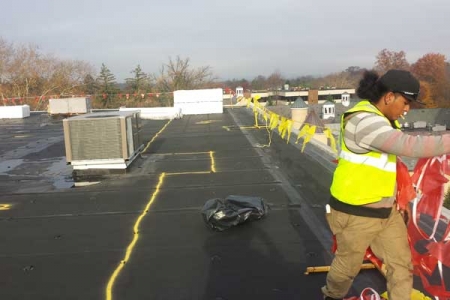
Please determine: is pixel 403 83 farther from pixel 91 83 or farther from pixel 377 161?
pixel 91 83

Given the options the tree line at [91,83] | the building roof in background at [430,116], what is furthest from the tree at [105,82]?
the building roof in background at [430,116]

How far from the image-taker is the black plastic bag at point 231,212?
4926mm

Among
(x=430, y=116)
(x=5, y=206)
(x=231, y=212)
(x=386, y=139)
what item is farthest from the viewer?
(x=430, y=116)

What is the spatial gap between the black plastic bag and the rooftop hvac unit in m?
3.83

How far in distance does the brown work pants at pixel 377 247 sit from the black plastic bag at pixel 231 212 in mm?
2163

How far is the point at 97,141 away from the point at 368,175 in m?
6.65

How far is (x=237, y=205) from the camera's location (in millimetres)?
5160

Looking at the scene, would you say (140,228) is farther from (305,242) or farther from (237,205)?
(305,242)

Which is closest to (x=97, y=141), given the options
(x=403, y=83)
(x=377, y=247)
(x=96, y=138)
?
(x=96, y=138)

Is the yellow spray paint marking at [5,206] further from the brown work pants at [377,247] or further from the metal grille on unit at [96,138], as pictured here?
the brown work pants at [377,247]

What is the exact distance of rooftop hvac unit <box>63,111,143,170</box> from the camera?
8234mm

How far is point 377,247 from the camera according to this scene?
9.24 feet

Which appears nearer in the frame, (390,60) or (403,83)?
(403,83)

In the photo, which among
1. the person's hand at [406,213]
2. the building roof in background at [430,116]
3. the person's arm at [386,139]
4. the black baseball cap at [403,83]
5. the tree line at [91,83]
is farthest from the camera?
the building roof in background at [430,116]
